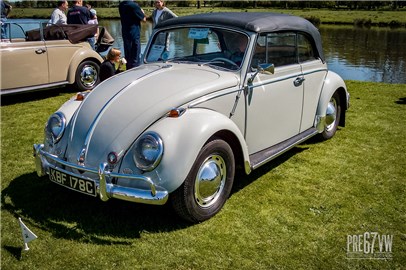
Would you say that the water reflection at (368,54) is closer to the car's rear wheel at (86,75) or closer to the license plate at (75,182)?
the car's rear wheel at (86,75)

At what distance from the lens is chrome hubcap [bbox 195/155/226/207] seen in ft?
11.0

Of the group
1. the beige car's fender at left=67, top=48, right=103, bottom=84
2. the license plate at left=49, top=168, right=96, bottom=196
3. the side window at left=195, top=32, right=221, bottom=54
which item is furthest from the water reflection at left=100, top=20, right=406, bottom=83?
the license plate at left=49, top=168, right=96, bottom=196

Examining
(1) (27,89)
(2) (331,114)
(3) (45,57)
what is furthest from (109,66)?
(2) (331,114)

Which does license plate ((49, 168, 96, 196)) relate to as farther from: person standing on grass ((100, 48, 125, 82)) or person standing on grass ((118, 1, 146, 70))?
person standing on grass ((118, 1, 146, 70))

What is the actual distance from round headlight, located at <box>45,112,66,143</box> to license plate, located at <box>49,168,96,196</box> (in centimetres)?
34

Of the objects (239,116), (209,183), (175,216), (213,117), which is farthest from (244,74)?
(175,216)

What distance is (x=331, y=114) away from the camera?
18.3 feet

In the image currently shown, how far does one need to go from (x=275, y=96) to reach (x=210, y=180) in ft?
4.72

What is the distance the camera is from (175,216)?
338 cm

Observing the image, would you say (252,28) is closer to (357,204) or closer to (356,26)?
(357,204)

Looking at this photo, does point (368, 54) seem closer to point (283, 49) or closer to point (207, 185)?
point (283, 49)

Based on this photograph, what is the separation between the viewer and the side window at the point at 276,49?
4.18m

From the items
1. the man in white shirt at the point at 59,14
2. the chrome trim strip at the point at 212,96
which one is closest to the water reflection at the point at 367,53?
the man in white shirt at the point at 59,14

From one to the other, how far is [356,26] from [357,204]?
1339 inches
